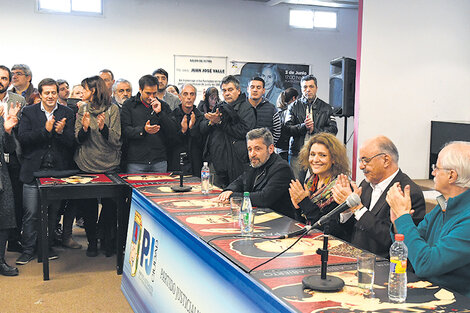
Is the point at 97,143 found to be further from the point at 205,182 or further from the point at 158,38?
the point at 158,38

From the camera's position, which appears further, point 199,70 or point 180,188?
point 199,70

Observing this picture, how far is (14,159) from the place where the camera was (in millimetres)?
4461

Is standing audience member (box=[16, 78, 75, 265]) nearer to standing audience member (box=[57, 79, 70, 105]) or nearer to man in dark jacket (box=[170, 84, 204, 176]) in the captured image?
man in dark jacket (box=[170, 84, 204, 176])

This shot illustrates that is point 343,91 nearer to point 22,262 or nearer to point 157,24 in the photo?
point 22,262

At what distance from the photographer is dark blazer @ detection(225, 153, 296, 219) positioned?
3.33 metres

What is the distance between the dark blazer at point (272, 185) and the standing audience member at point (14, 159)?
2.03 meters

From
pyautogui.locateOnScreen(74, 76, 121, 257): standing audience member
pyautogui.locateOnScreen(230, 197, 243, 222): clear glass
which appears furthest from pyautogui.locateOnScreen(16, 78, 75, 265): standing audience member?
pyautogui.locateOnScreen(230, 197, 243, 222): clear glass

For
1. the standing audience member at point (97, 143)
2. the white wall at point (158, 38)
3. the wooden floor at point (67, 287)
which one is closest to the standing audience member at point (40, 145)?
the standing audience member at point (97, 143)

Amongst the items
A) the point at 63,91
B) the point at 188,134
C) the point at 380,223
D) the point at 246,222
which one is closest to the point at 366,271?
the point at 380,223

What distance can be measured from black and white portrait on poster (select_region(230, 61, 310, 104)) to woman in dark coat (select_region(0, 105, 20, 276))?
5589 mm

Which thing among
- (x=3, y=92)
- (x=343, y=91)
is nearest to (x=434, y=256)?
(x=3, y=92)

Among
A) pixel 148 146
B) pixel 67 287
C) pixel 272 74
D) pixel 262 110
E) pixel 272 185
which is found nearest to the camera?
pixel 272 185

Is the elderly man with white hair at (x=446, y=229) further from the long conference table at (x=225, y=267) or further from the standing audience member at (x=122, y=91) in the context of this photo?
the standing audience member at (x=122, y=91)

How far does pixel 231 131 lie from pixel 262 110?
417 mm
